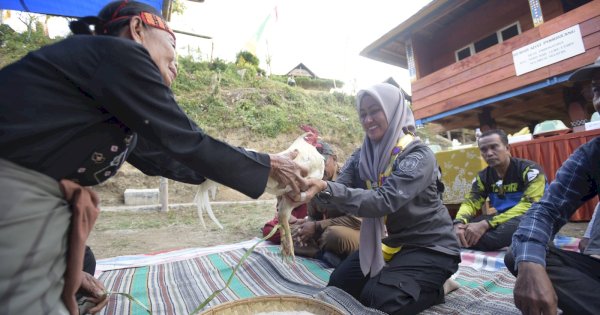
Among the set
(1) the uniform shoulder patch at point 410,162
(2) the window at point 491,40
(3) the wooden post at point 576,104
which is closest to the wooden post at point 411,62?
(2) the window at point 491,40

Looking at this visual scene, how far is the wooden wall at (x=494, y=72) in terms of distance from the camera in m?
6.46

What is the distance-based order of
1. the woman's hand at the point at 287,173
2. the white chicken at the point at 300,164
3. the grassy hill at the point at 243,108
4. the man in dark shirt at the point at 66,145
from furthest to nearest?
the grassy hill at the point at 243,108 < the white chicken at the point at 300,164 < the woman's hand at the point at 287,173 < the man in dark shirt at the point at 66,145

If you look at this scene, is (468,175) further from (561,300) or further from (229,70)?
(229,70)

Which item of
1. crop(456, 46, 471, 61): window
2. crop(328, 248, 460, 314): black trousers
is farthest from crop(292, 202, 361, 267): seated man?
crop(456, 46, 471, 61): window

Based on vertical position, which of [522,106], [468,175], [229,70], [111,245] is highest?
[229,70]

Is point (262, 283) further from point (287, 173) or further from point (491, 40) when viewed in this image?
point (491, 40)

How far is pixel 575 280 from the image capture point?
5.82 feet

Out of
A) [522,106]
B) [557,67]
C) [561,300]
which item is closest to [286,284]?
[561,300]

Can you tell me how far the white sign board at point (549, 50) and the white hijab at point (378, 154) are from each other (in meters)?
6.58

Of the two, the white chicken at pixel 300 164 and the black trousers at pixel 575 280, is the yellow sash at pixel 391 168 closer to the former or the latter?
the white chicken at pixel 300 164

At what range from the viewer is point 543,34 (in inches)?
284

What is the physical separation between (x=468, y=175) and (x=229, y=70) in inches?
768

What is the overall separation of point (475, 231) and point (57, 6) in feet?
19.5

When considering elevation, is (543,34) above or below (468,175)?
above
